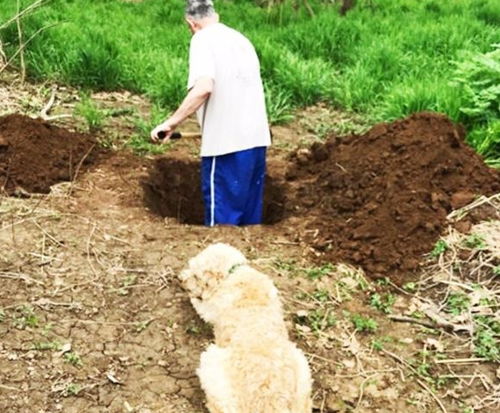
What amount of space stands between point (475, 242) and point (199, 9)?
2.30 metres

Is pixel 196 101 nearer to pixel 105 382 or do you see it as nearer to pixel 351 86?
pixel 105 382

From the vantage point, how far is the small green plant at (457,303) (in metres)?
4.28

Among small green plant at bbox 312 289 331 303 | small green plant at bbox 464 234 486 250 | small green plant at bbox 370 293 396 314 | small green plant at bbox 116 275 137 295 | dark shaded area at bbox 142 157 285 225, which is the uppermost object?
small green plant at bbox 464 234 486 250

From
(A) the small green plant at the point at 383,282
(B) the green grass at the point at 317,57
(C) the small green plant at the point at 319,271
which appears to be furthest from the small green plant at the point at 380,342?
(B) the green grass at the point at 317,57

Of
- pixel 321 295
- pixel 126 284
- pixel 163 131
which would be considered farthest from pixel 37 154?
pixel 321 295

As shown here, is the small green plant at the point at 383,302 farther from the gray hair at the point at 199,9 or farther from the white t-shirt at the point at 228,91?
the gray hair at the point at 199,9

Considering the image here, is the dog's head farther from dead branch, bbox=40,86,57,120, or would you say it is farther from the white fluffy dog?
dead branch, bbox=40,86,57,120

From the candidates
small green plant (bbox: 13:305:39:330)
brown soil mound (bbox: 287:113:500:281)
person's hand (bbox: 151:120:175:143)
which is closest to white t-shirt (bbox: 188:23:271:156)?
person's hand (bbox: 151:120:175:143)

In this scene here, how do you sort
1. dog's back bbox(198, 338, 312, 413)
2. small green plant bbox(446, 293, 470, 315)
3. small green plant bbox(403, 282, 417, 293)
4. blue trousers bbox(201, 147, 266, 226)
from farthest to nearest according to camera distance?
blue trousers bbox(201, 147, 266, 226) → small green plant bbox(403, 282, 417, 293) → small green plant bbox(446, 293, 470, 315) → dog's back bbox(198, 338, 312, 413)

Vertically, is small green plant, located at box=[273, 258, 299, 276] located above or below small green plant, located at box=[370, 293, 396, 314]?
above

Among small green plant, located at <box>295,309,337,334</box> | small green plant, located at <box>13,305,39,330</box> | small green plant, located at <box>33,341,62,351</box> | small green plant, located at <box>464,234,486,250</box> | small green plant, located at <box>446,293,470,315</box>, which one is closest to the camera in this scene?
small green plant, located at <box>33,341,62,351</box>

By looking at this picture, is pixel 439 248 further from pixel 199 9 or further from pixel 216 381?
pixel 199 9

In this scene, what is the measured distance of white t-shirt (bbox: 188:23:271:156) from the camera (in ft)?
15.7

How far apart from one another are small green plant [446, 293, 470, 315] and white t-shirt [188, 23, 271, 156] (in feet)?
5.47
